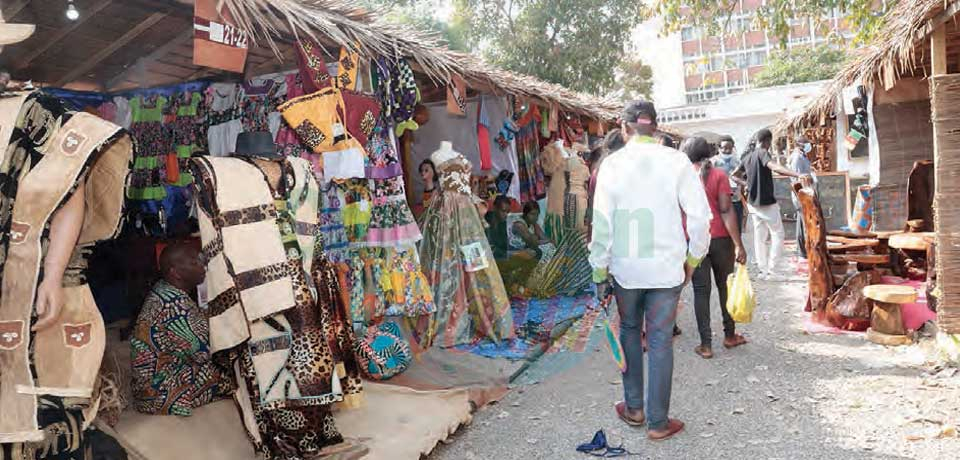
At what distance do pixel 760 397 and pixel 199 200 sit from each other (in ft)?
12.1

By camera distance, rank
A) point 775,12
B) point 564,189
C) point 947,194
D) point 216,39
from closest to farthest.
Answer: point 216,39 → point 947,194 → point 775,12 → point 564,189

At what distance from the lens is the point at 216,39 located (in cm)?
363

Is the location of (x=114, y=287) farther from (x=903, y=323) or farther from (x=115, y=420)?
(x=903, y=323)

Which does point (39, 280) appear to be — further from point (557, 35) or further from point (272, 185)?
point (557, 35)

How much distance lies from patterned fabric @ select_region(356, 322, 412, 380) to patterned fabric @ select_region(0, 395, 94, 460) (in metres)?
2.37

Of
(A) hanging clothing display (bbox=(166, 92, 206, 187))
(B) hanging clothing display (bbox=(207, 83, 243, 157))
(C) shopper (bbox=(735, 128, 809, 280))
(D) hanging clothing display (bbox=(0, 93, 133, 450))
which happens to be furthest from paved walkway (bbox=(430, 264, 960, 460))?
(A) hanging clothing display (bbox=(166, 92, 206, 187))

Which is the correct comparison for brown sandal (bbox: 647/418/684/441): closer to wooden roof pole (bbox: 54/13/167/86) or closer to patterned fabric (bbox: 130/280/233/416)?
patterned fabric (bbox: 130/280/233/416)

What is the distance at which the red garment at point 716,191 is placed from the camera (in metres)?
5.61

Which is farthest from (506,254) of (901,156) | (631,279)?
(901,156)

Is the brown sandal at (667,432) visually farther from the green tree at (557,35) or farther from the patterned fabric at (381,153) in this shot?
the green tree at (557,35)

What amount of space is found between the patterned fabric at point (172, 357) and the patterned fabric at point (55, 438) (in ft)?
3.12

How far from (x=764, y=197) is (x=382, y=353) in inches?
223

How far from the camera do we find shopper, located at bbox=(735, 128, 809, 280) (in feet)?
28.1

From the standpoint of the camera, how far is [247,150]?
377 centimetres
